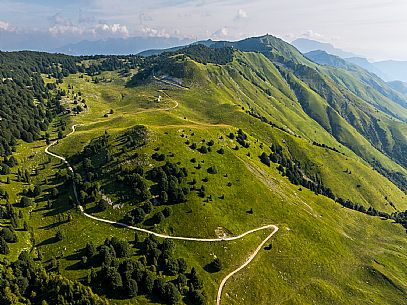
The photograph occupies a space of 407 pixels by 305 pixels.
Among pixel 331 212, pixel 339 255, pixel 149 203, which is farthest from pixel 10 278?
pixel 331 212

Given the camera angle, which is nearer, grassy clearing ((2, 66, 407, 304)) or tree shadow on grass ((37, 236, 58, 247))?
tree shadow on grass ((37, 236, 58, 247))

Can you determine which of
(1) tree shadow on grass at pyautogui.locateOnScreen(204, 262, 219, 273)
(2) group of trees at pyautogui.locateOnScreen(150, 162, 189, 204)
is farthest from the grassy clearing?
(2) group of trees at pyautogui.locateOnScreen(150, 162, 189, 204)

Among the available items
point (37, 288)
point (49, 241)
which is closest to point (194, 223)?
point (49, 241)

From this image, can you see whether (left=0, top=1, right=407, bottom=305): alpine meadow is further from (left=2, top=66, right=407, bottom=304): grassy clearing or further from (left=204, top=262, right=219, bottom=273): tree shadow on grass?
(left=2, top=66, right=407, bottom=304): grassy clearing

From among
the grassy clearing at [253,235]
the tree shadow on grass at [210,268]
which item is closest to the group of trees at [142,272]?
the grassy clearing at [253,235]

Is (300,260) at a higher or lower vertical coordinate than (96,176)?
lower

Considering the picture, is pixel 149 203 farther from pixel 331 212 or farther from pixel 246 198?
pixel 331 212

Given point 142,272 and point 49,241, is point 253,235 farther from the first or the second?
point 49,241
